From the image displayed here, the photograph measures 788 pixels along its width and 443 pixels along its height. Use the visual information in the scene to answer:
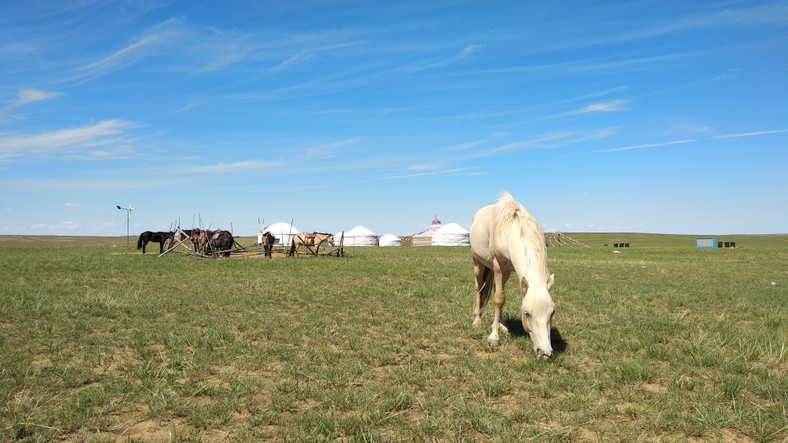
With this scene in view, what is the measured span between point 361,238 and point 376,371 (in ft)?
217

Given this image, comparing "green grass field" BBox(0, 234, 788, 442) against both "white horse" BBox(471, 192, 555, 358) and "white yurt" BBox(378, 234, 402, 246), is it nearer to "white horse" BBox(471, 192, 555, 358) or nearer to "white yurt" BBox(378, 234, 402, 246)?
"white horse" BBox(471, 192, 555, 358)

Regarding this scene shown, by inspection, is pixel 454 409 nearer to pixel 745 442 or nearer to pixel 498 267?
pixel 745 442

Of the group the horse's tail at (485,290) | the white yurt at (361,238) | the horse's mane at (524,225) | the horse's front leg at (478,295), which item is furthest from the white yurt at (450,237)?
the horse's mane at (524,225)

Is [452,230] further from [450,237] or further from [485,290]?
[485,290]

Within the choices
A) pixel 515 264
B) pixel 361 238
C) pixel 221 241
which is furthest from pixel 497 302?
pixel 361 238

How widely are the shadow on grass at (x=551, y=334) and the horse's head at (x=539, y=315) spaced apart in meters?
1.00

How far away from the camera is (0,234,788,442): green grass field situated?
499cm

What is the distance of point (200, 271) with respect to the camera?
21234mm

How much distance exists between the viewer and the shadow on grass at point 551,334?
7.98 metres

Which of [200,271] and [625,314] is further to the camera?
[200,271]

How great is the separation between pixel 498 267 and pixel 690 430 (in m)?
4.10

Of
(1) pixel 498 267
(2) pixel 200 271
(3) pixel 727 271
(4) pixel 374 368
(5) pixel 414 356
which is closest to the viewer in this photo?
(4) pixel 374 368

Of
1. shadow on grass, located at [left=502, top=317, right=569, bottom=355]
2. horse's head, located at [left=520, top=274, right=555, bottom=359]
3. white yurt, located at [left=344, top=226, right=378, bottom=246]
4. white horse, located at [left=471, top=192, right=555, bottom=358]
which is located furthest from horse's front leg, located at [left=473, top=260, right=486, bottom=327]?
white yurt, located at [left=344, top=226, right=378, bottom=246]

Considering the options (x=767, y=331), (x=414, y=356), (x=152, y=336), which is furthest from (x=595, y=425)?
(x=152, y=336)
